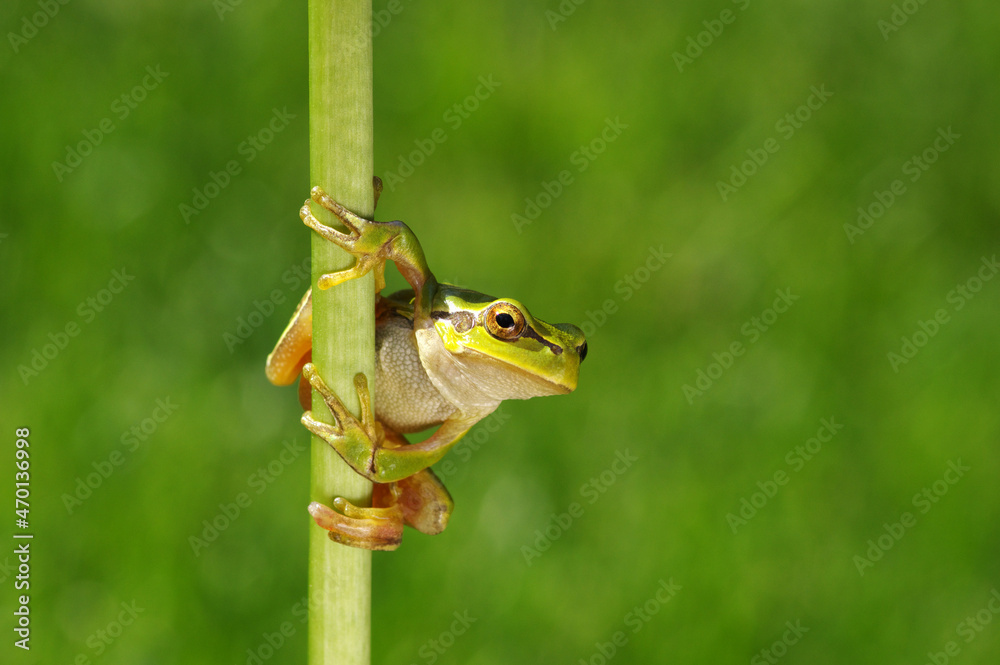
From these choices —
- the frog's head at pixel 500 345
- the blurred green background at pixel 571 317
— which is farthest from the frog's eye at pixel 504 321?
the blurred green background at pixel 571 317

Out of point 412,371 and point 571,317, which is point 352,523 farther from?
point 571,317

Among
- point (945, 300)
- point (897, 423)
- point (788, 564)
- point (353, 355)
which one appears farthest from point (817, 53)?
point (353, 355)

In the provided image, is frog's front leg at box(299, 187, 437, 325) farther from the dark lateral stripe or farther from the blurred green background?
the blurred green background

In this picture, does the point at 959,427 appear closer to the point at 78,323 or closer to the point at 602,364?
the point at 602,364

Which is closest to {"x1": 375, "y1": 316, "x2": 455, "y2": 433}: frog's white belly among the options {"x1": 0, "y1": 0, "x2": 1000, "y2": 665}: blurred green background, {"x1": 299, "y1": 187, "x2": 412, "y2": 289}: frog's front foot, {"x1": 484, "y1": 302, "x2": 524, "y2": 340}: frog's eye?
{"x1": 484, "y1": 302, "x2": 524, "y2": 340}: frog's eye

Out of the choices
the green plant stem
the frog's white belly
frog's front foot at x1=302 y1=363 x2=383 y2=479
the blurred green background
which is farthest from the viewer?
the blurred green background

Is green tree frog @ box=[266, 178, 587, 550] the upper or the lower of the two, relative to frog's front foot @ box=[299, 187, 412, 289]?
lower

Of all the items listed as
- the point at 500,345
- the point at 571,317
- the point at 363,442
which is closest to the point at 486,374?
the point at 500,345
